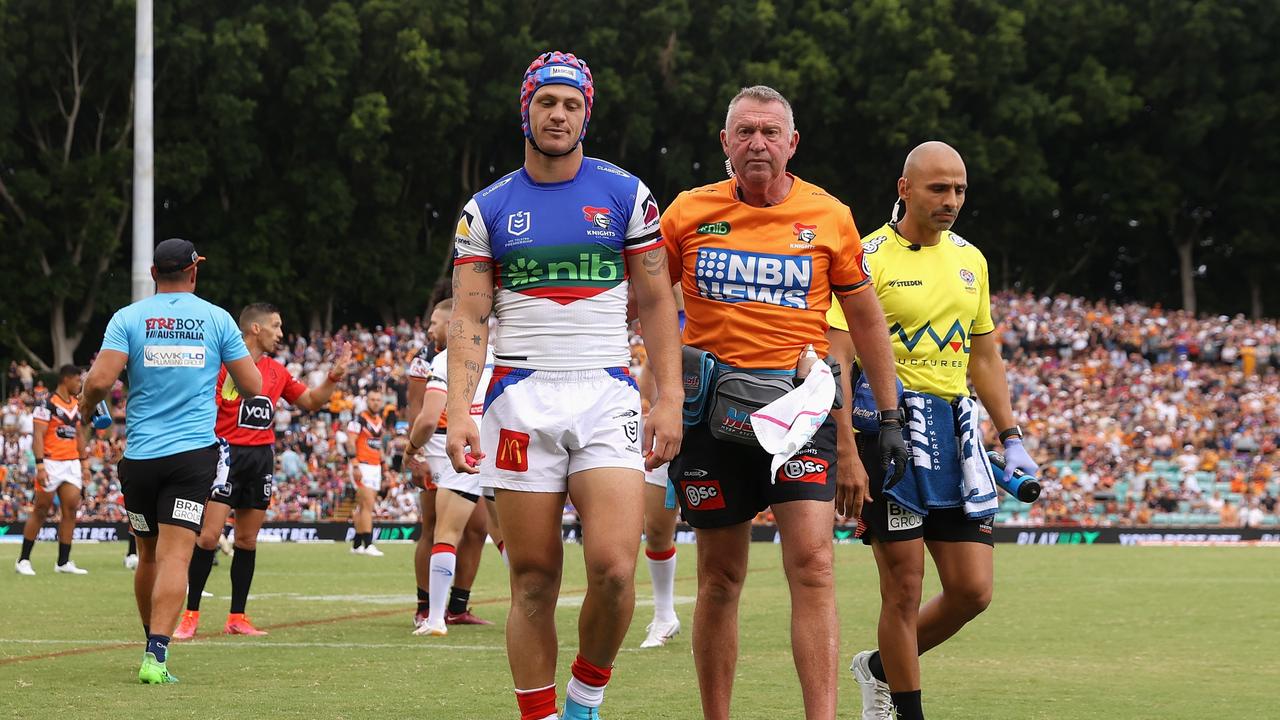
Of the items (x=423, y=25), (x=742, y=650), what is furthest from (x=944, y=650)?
(x=423, y=25)

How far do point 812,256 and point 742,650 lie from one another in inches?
196

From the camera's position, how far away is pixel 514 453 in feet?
20.1

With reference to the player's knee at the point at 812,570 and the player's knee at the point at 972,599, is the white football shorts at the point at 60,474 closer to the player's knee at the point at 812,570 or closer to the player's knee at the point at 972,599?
the player's knee at the point at 972,599

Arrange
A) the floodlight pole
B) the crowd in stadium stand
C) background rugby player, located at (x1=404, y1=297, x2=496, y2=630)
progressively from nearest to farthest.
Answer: background rugby player, located at (x1=404, y1=297, x2=496, y2=630) → the floodlight pole → the crowd in stadium stand

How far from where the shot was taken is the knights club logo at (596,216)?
20.2 feet

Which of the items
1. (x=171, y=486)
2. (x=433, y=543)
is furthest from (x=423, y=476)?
(x=171, y=486)

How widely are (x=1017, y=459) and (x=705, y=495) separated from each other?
1.71 meters

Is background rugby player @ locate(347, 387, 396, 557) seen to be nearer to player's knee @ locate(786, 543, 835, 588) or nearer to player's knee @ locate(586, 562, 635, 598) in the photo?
player's knee @ locate(586, 562, 635, 598)

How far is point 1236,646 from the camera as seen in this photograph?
37.7 feet

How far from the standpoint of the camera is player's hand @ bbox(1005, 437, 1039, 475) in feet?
24.2

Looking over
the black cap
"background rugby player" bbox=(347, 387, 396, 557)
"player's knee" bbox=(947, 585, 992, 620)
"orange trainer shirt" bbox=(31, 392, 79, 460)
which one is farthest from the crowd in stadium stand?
"player's knee" bbox=(947, 585, 992, 620)

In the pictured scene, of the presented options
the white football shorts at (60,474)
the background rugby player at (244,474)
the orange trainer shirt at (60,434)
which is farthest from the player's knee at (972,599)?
the orange trainer shirt at (60,434)

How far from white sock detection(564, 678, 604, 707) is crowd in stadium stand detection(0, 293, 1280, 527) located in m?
21.1

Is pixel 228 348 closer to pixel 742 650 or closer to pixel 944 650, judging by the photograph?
pixel 742 650
